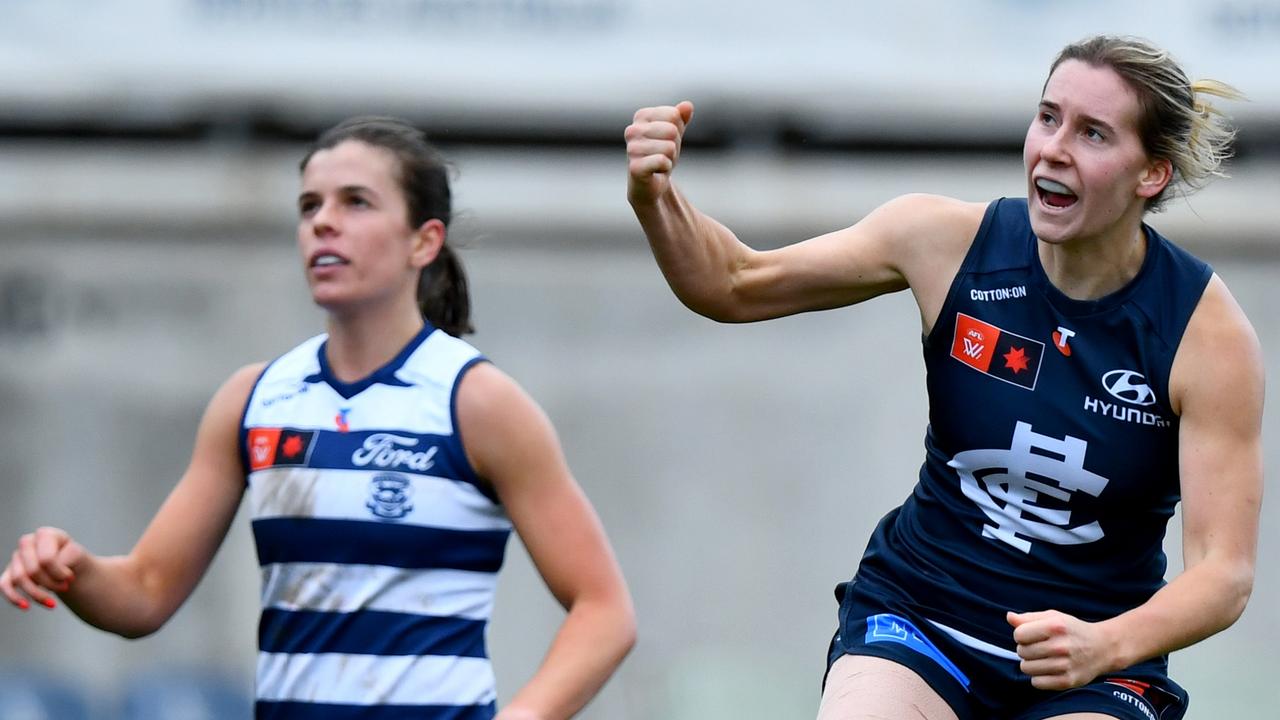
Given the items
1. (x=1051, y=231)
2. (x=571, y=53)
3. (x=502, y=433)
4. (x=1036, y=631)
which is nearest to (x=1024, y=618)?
(x=1036, y=631)

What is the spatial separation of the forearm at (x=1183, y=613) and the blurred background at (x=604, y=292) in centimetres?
509

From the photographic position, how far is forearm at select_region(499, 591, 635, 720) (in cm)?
312

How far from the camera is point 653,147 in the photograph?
2938 millimetres

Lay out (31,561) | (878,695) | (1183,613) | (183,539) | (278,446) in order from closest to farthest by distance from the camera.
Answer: (1183,613) < (878,695) < (31,561) < (278,446) < (183,539)

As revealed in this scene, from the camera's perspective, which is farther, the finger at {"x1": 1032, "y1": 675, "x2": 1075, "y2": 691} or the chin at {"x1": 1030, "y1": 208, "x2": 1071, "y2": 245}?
the chin at {"x1": 1030, "y1": 208, "x2": 1071, "y2": 245}

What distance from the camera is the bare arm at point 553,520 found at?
127 inches

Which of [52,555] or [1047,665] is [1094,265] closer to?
[1047,665]

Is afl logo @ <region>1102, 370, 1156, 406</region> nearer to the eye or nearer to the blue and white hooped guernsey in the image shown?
the blue and white hooped guernsey

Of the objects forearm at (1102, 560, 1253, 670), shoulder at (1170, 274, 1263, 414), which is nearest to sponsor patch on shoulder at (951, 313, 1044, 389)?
shoulder at (1170, 274, 1263, 414)

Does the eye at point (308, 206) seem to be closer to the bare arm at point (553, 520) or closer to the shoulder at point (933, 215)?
the bare arm at point (553, 520)

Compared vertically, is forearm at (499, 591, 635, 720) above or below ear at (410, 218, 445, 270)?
below

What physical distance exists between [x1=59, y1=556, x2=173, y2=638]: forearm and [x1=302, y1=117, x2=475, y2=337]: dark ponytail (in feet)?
2.67

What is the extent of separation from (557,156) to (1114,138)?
5.37 meters

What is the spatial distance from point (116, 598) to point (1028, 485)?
1.75 metres
